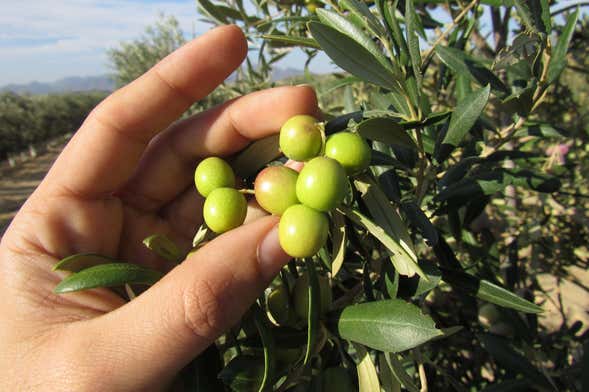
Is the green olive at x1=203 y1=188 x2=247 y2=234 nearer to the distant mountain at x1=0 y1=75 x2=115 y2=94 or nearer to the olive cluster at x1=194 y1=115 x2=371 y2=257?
the olive cluster at x1=194 y1=115 x2=371 y2=257

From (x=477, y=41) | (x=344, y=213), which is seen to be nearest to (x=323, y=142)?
(x=344, y=213)

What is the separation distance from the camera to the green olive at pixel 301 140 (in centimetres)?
96

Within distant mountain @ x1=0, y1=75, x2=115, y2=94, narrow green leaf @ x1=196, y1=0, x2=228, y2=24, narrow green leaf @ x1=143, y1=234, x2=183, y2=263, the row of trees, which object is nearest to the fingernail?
narrow green leaf @ x1=143, y1=234, x2=183, y2=263

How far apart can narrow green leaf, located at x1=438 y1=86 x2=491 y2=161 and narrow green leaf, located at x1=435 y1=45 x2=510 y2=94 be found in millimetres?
142

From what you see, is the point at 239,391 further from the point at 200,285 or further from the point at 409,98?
the point at 409,98

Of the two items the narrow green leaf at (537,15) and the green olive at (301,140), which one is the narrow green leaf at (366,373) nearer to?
the green olive at (301,140)

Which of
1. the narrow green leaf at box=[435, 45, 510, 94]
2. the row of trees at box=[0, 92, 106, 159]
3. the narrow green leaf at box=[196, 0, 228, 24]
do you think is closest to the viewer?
the narrow green leaf at box=[435, 45, 510, 94]

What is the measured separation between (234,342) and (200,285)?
0.22 m

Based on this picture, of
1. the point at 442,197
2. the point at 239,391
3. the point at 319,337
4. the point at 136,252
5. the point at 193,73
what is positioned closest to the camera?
the point at 239,391

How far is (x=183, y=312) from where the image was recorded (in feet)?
3.01

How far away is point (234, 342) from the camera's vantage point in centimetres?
107

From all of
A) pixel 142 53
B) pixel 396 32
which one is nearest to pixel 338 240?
pixel 396 32

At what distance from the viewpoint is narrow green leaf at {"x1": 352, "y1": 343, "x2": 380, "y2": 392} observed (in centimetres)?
93

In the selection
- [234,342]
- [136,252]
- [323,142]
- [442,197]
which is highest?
[323,142]
